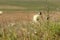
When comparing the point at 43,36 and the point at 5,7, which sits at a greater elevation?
the point at 43,36

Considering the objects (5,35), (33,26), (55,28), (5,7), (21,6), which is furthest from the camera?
(21,6)

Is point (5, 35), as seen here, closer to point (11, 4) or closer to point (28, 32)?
point (28, 32)

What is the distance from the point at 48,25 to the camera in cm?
427

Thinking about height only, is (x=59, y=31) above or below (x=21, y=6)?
above

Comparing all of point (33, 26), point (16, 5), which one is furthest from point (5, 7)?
point (33, 26)

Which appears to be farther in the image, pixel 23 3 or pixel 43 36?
pixel 23 3

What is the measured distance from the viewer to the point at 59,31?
14.6 ft

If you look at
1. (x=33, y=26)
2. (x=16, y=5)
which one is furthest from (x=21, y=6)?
(x=33, y=26)

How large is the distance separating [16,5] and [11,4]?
16.8 inches

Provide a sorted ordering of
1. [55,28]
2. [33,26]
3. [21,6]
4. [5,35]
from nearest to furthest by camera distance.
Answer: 1. [5,35]
2. [55,28]
3. [33,26]
4. [21,6]

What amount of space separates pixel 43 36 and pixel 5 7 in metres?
10.5

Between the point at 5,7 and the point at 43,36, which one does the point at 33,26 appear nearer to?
the point at 43,36

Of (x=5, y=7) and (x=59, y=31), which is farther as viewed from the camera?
(x=5, y=7)

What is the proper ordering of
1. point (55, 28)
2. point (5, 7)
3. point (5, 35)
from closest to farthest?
point (5, 35)
point (55, 28)
point (5, 7)
